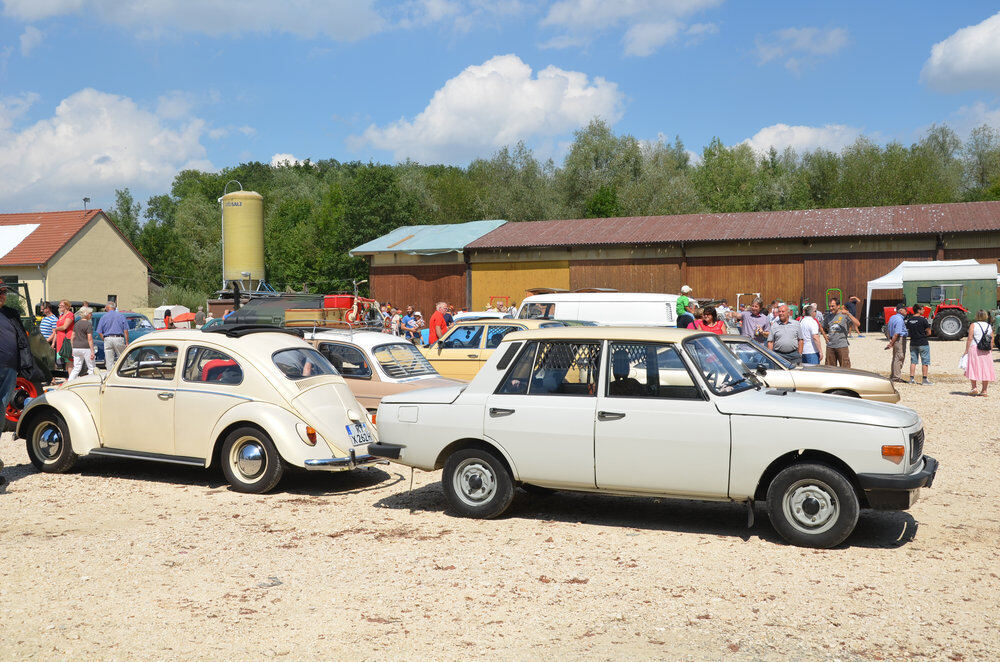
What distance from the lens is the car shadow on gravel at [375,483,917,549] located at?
6.79 m

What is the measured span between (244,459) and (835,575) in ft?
18.2

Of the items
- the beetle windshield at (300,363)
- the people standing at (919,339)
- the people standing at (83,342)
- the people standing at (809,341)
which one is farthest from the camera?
the people standing at (83,342)

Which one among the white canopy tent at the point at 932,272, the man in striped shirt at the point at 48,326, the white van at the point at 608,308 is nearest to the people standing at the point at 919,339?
the white van at the point at 608,308

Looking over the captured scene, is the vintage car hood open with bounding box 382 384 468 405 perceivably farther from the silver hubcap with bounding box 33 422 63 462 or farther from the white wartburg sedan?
the silver hubcap with bounding box 33 422 63 462

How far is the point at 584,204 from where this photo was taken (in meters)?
60.3

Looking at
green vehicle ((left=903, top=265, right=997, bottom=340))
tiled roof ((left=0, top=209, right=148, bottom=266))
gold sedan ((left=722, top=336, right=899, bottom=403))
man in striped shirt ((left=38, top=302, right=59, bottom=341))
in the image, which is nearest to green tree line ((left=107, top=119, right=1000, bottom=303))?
tiled roof ((left=0, top=209, right=148, bottom=266))

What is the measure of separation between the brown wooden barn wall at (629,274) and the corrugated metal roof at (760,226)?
97 centimetres

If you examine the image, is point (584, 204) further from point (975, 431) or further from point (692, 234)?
point (975, 431)

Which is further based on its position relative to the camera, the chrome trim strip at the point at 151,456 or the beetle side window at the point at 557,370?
the chrome trim strip at the point at 151,456

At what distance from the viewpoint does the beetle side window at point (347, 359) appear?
427 inches

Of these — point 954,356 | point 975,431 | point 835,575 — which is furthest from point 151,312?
point 835,575

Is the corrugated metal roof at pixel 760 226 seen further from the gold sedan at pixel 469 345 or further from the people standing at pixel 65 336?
the gold sedan at pixel 469 345

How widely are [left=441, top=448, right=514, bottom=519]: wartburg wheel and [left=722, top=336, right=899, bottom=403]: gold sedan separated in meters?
5.33

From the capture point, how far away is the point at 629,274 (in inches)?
1448
